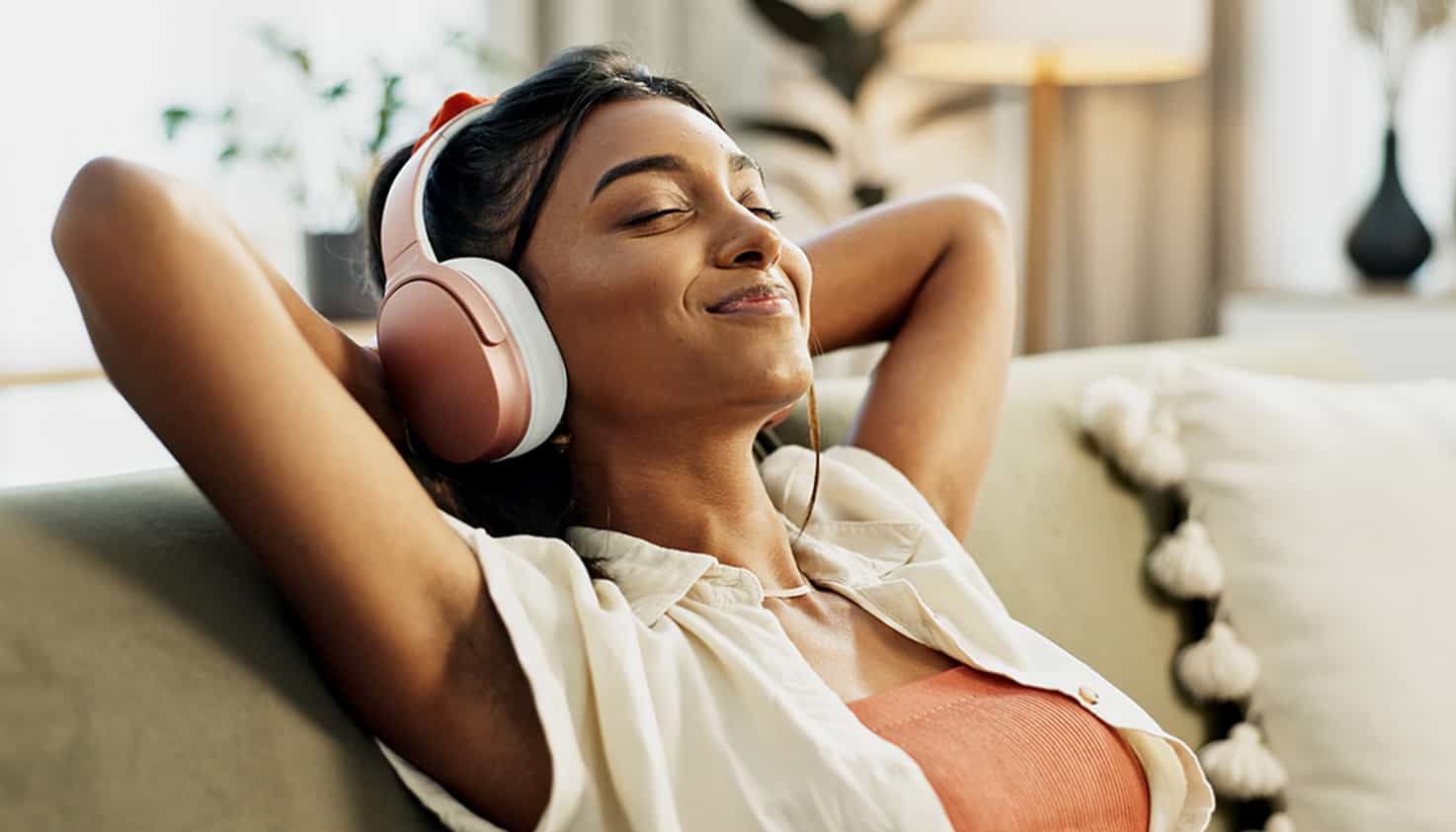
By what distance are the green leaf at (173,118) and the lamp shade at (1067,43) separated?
1.53 m

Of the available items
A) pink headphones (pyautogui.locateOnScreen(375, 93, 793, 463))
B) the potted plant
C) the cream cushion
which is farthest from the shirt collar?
the potted plant

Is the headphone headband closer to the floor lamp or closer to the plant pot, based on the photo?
the plant pot

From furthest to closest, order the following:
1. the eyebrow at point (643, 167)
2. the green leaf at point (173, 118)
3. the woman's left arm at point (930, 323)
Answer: the green leaf at point (173, 118)
the woman's left arm at point (930, 323)
the eyebrow at point (643, 167)

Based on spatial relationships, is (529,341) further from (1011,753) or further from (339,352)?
(1011,753)

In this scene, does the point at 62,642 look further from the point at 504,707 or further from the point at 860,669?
the point at 860,669

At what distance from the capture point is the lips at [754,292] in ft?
3.29

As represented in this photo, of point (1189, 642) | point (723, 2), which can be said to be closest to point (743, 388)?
point (1189, 642)

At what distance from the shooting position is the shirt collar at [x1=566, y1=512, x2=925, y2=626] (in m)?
1.00

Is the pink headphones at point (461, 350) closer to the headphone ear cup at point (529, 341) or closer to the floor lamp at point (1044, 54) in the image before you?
the headphone ear cup at point (529, 341)

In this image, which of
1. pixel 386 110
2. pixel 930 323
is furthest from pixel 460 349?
pixel 386 110

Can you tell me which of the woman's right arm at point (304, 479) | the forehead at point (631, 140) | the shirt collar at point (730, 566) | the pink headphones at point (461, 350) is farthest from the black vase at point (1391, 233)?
the woman's right arm at point (304, 479)

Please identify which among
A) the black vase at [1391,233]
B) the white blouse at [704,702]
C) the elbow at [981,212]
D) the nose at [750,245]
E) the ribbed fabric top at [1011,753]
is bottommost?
the black vase at [1391,233]

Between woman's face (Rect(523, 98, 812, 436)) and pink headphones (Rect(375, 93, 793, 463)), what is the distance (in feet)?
0.11

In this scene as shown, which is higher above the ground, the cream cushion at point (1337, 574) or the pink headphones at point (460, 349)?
the pink headphones at point (460, 349)
